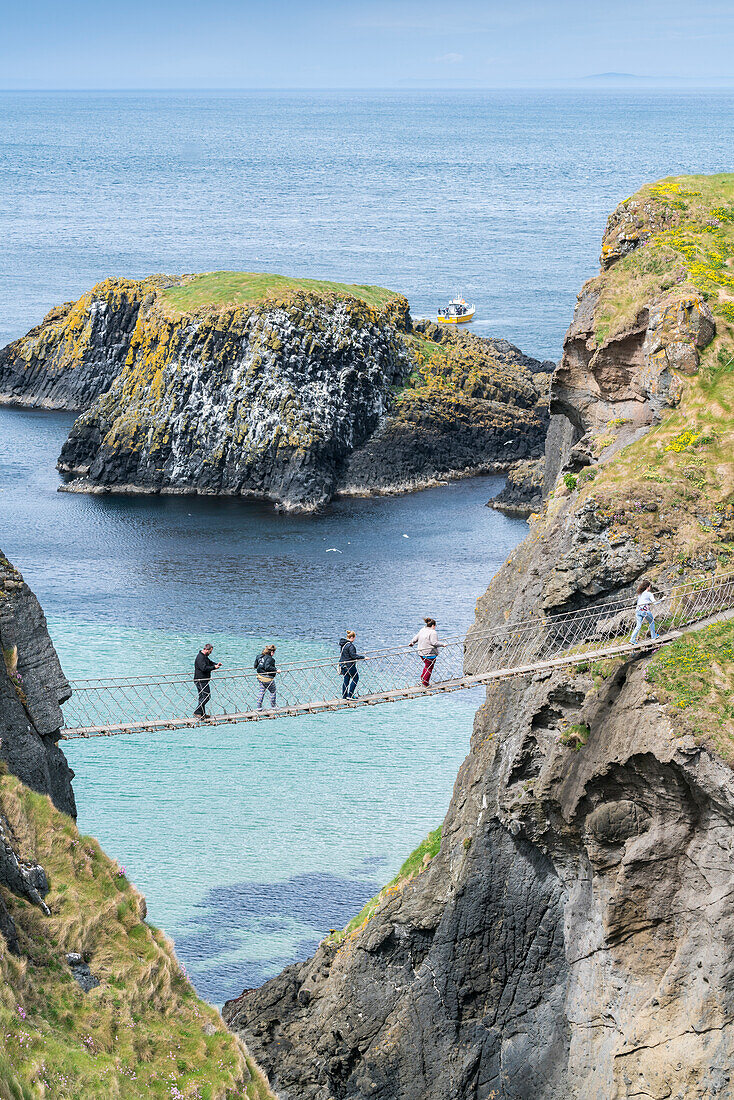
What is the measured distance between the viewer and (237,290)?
244 feet

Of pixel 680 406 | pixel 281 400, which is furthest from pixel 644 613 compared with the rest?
pixel 281 400

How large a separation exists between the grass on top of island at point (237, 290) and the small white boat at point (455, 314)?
862 inches

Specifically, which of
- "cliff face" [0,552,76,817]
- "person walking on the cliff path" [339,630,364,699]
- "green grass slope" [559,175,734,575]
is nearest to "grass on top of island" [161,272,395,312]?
"green grass slope" [559,175,734,575]

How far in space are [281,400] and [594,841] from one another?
161 feet

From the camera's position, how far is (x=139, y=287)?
78.9 meters

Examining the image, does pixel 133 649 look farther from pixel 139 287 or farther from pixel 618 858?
pixel 139 287

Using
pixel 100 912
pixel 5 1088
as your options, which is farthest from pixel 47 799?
pixel 5 1088

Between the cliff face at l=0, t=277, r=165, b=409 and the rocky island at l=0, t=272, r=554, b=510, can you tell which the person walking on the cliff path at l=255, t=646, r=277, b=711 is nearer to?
the rocky island at l=0, t=272, r=554, b=510

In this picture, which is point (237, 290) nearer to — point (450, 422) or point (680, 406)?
point (450, 422)

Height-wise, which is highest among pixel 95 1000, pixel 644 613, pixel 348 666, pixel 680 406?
pixel 680 406

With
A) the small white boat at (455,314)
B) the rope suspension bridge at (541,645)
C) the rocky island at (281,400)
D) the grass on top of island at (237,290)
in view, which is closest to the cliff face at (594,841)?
the rope suspension bridge at (541,645)

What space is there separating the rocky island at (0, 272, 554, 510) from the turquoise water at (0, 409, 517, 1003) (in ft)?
6.86

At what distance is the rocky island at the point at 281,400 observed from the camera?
2717 inches

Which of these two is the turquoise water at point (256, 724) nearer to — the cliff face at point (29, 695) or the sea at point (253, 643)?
the sea at point (253, 643)
